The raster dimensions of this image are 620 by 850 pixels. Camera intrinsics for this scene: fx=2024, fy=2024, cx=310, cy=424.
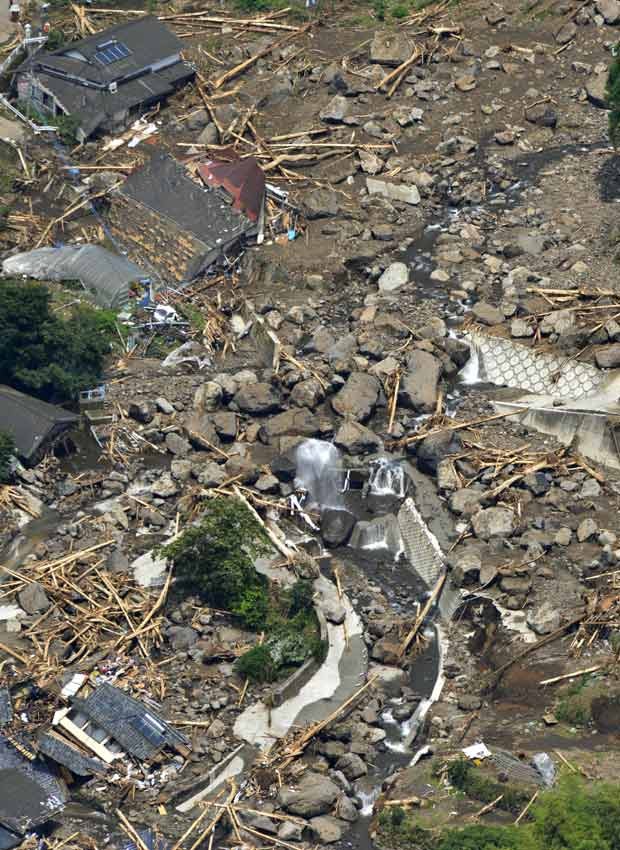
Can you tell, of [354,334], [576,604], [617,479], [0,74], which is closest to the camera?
[576,604]

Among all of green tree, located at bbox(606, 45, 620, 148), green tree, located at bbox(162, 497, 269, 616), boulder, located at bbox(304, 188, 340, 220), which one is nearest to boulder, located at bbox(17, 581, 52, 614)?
green tree, located at bbox(162, 497, 269, 616)

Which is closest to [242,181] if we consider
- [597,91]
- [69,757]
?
[597,91]

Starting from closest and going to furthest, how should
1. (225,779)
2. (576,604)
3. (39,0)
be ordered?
(225,779)
(576,604)
(39,0)

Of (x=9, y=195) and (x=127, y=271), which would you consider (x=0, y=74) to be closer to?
(x=9, y=195)

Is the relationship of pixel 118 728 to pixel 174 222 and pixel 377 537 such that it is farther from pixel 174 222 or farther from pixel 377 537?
pixel 174 222

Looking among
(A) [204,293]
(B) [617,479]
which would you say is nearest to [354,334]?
(A) [204,293]

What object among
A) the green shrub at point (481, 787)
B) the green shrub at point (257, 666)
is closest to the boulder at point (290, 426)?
the green shrub at point (257, 666)
